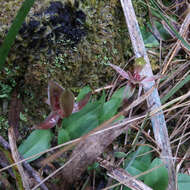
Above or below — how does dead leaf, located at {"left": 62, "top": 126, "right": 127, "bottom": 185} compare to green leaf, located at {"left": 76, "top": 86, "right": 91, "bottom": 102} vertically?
below

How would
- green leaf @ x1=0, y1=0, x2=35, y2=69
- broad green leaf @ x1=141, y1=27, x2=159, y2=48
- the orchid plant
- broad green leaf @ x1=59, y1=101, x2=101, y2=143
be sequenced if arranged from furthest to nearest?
broad green leaf @ x1=141, y1=27, x2=159, y2=48, the orchid plant, broad green leaf @ x1=59, y1=101, x2=101, y2=143, green leaf @ x1=0, y1=0, x2=35, y2=69

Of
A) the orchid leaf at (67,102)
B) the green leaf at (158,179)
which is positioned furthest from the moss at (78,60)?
the green leaf at (158,179)

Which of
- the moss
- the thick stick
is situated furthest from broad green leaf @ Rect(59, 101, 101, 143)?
the thick stick

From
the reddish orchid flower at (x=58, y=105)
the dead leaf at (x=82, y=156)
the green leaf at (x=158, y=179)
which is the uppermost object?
the reddish orchid flower at (x=58, y=105)

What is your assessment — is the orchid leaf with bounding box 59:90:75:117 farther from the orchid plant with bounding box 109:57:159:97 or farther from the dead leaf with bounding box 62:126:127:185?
the orchid plant with bounding box 109:57:159:97

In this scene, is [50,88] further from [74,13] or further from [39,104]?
[74,13]

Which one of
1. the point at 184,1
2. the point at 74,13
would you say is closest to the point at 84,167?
the point at 74,13

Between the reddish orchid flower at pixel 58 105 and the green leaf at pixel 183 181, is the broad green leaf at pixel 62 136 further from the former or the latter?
the green leaf at pixel 183 181

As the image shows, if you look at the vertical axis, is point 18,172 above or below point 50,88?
below
